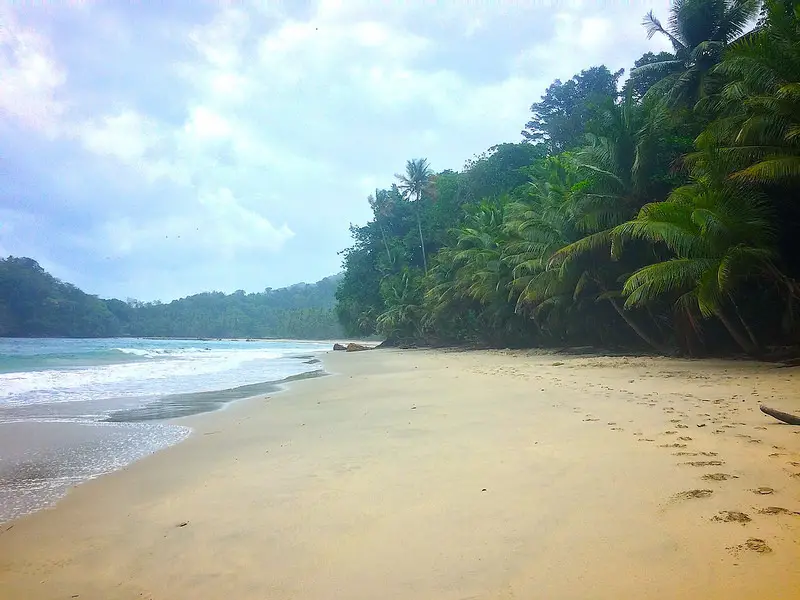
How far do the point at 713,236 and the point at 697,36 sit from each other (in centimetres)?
1614

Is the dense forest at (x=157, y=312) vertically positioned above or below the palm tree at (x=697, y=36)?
below

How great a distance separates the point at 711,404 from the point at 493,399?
9.03ft

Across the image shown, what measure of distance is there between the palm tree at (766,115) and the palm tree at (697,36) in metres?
10.1

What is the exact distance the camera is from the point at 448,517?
2875mm

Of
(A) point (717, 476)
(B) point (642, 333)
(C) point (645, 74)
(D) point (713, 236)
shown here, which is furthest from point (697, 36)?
(A) point (717, 476)

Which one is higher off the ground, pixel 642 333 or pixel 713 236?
pixel 713 236

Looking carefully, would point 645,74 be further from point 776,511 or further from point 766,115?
point 776,511

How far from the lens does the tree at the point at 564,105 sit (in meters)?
39.1

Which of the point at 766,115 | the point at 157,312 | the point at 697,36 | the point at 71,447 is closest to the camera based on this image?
the point at 71,447

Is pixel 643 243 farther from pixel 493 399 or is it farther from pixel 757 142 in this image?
pixel 493 399

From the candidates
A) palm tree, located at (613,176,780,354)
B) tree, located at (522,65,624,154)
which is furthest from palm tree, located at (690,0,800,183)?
tree, located at (522,65,624,154)

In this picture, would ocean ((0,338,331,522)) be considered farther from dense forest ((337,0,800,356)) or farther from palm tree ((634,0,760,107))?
palm tree ((634,0,760,107))

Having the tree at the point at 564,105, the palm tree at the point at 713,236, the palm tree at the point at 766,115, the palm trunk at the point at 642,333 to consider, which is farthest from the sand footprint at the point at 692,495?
the tree at the point at 564,105

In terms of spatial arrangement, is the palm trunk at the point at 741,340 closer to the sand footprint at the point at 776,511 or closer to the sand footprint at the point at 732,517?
the sand footprint at the point at 776,511
